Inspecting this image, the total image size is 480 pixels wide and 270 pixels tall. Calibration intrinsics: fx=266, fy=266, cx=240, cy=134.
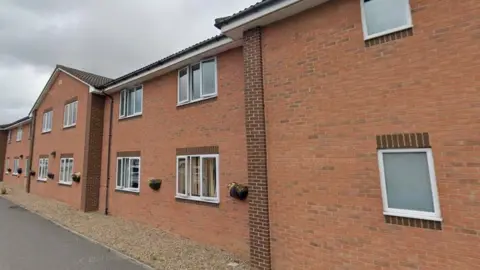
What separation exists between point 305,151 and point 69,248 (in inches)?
271

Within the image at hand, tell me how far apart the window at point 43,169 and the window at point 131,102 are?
9359 millimetres

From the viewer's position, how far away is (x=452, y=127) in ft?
12.4

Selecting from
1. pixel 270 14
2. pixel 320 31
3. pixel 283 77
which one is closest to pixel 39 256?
pixel 283 77

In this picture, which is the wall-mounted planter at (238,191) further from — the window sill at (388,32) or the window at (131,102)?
the window at (131,102)

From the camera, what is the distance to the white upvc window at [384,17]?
4355 mm

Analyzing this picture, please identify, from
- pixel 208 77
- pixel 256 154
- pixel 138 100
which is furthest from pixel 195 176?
pixel 138 100

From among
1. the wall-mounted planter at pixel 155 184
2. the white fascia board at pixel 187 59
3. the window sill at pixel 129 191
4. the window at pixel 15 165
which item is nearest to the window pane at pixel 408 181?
the white fascia board at pixel 187 59

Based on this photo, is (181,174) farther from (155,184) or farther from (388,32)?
(388,32)

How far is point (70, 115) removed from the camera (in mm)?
14891

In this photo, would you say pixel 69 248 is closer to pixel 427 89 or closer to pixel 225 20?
pixel 225 20

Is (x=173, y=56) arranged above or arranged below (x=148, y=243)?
above

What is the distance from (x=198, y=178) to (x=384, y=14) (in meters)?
6.05

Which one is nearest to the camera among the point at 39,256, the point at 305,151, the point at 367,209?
the point at 367,209

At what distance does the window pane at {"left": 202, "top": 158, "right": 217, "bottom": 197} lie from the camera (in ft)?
24.6
